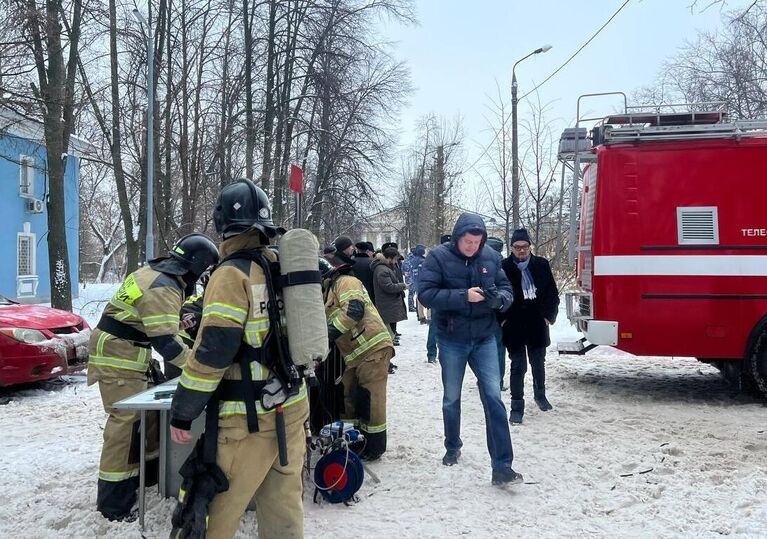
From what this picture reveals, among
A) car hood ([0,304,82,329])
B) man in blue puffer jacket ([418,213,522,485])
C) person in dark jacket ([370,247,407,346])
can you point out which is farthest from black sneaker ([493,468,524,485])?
car hood ([0,304,82,329])

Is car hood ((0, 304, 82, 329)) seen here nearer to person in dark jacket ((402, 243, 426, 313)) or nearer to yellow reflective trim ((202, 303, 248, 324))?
yellow reflective trim ((202, 303, 248, 324))

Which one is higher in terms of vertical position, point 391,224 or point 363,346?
point 391,224

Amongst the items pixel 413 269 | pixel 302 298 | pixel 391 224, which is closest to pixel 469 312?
pixel 302 298

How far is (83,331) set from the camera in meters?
8.31

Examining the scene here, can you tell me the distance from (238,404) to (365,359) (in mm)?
2363

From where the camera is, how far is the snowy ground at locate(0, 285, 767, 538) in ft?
12.9

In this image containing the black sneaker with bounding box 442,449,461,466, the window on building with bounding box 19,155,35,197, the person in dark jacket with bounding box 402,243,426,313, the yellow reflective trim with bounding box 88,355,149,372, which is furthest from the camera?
the window on building with bounding box 19,155,35,197

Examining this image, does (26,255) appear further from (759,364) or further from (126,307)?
(759,364)

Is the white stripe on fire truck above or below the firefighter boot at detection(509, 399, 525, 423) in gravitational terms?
above

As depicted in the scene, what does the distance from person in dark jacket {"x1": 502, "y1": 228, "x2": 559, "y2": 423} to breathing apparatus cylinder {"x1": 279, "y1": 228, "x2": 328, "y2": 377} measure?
3.90m

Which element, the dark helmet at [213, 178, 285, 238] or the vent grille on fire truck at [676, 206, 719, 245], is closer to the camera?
the dark helmet at [213, 178, 285, 238]

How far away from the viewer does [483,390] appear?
4.70m

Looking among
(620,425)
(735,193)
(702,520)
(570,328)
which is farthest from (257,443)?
(570,328)

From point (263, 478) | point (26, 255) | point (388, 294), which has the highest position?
point (26, 255)
